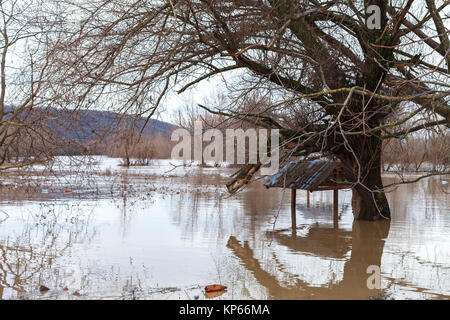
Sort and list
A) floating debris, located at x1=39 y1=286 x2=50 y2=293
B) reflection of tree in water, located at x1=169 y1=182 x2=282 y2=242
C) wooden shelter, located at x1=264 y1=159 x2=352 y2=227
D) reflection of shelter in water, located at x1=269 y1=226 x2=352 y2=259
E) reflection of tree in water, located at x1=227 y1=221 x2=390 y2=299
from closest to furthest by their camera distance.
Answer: floating debris, located at x1=39 y1=286 x2=50 y2=293, reflection of tree in water, located at x1=227 y1=221 x2=390 y2=299, reflection of shelter in water, located at x1=269 y1=226 x2=352 y2=259, reflection of tree in water, located at x1=169 y1=182 x2=282 y2=242, wooden shelter, located at x1=264 y1=159 x2=352 y2=227

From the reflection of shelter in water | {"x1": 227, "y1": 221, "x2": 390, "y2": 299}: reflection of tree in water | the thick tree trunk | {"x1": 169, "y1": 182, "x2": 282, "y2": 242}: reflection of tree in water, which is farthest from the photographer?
the thick tree trunk

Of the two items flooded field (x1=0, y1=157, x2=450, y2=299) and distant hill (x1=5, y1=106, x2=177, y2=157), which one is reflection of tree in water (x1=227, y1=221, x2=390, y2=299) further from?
distant hill (x1=5, y1=106, x2=177, y2=157)

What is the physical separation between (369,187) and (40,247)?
8942mm

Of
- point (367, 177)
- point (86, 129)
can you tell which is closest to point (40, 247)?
point (86, 129)

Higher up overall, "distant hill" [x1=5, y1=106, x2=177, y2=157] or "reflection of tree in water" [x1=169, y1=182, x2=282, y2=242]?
"distant hill" [x1=5, y1=106, x2=177, y2=157]

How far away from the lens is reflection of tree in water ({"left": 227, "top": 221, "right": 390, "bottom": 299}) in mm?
7496

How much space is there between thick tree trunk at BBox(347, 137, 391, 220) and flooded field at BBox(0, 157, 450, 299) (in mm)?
435

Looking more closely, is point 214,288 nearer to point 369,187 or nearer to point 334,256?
point 334,256

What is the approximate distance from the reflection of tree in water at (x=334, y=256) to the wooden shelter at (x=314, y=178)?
4.41 feet

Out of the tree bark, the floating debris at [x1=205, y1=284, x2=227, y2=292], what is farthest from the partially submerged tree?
the floating debris at [x1=205, y1=284, x2=227, y2=292]

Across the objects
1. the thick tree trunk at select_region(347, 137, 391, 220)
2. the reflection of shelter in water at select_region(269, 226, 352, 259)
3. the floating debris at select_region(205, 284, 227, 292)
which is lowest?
the floating debris at select_region(205, 284, 227, 292)

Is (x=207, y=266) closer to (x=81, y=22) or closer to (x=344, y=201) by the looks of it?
(x=81, y=22)

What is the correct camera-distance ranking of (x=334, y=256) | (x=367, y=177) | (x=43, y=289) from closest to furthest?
(x=43, y=289) < (x=334, y=256) < (x=367, y=177)

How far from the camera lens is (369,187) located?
14398 millimetres
